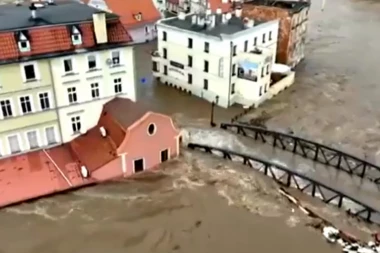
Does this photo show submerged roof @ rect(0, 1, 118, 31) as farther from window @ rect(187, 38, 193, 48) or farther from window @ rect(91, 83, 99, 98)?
window @ rect(187, 38, 193, 48)


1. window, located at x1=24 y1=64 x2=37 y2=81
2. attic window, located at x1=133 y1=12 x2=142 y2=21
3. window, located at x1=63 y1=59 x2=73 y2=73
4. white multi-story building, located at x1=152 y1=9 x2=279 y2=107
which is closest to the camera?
window, located at x1=24 y1=64 x2=37 y2=81

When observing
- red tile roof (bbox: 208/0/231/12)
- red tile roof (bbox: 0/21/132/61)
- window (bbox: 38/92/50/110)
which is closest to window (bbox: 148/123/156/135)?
red tile roof (bbox: 0/21/132/61)

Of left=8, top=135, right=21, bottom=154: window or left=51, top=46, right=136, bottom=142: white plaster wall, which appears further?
left=51, top=46, right=136, bottom=142: white plaster wall

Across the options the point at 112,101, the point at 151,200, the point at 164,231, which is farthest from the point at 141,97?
the point at 164,231

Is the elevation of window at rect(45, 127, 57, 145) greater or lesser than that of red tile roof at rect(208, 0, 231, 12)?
lesser

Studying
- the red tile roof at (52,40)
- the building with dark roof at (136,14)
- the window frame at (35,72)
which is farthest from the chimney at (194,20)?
the window frame at (35,72)

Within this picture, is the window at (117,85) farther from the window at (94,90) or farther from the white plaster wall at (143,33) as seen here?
the white plaster wall at (143,33)

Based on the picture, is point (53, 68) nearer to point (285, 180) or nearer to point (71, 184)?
point (71, 184)

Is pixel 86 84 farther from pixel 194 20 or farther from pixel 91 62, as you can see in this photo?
pixel 194 20
